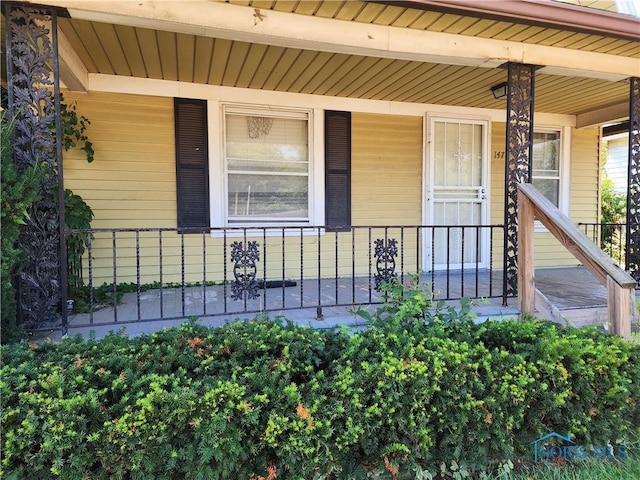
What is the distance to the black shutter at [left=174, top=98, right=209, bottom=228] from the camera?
4.43 meters

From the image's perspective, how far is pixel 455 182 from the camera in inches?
217

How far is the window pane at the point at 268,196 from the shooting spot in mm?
4773

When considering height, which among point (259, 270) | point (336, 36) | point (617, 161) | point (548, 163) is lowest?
point (259, 270)

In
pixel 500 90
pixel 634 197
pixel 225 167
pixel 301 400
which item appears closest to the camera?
pixel 301 400

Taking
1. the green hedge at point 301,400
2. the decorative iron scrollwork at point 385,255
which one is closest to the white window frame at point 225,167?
the decorative iron scrollwork at point 385,255

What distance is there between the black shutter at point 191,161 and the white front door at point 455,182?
289 centimetres

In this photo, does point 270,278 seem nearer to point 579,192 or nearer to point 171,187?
point 171,187

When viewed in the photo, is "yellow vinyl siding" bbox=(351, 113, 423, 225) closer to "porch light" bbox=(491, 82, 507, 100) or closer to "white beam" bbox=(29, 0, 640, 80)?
"porch light" bbox=(491, 82, 507, 100)

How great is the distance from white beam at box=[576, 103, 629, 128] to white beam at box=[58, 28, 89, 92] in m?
6.40

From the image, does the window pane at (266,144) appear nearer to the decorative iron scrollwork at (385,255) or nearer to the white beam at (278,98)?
the white beam at (278,98)

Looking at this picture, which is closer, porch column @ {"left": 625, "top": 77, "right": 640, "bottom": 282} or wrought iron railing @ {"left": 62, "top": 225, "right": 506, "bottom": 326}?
wrought iron railing @ {"left": 62, "top": 225, "right": 506, "bottom": 326}

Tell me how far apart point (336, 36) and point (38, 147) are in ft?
7.27

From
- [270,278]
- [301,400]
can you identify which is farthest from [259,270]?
[301,400]

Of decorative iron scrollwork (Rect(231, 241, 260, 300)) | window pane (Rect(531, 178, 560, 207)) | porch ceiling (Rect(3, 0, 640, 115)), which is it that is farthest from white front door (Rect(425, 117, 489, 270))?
decorative iron scrollwork (Rect(231, 241, 260, 300))
